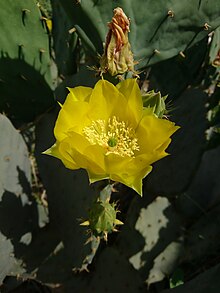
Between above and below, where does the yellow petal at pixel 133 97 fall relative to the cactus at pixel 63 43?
above

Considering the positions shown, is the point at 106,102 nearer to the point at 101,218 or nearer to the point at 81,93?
the point at 81,93

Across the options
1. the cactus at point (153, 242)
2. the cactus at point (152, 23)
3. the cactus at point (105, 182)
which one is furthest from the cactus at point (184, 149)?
the cactus at point (152, 23)

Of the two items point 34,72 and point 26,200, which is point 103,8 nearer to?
point 34,72

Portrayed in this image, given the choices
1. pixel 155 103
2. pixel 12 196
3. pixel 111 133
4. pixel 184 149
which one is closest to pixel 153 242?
pixel 184 149

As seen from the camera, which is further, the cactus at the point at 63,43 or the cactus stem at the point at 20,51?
the cactus at the point at 63,43

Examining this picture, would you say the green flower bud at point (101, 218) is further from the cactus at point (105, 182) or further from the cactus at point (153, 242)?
the cactus at point (153, 242)

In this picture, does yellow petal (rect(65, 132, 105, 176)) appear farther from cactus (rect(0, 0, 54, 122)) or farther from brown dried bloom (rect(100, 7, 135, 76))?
cactus (rect(0, 0, 54, 122))
